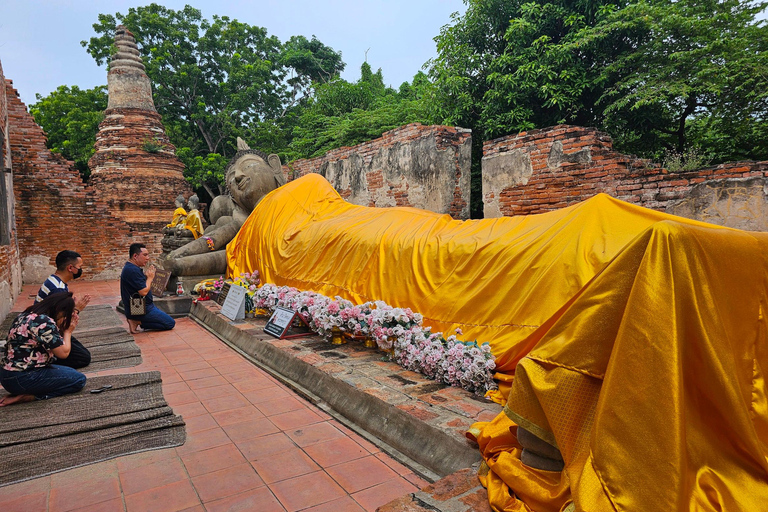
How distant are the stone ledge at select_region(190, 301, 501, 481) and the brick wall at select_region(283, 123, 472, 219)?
3398mm

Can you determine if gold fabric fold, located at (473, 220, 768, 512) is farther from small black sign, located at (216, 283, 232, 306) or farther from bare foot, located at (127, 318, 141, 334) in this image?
bare foot, located at (127, 318, 141, 334)

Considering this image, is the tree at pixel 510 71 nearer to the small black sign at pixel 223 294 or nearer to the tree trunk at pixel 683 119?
the tree trunk at pixel 683 119

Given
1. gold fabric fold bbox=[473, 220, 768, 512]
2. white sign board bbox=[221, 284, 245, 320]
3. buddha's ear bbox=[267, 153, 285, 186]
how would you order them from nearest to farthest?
gold fabric fold bbox=[473, 220, 768, 512] < white sign board bbox=[221, 284, 245, 320] < buddha's ear bbox=[267, 153, 285, 186]

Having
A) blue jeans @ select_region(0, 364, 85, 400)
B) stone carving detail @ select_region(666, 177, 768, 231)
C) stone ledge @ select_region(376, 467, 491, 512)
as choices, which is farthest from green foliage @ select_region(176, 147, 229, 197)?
stone ledge @ select_region(376, 467, 491, 512)

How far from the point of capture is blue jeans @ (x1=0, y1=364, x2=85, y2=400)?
297 centimetres

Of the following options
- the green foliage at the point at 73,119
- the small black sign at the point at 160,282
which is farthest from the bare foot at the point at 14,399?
the green foliage at the point at 73,119

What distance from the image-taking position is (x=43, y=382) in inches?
120

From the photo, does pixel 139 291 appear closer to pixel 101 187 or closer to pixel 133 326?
pixel 133 326

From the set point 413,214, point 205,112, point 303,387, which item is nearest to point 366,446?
point 303,387

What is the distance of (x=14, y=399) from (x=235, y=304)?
2.02 meters

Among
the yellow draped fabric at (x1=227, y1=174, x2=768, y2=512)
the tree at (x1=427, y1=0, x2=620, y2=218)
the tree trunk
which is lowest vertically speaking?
the yellow draped fabric at (x1=227, y1=174, x2=768, y2=512)

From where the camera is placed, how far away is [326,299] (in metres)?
4.02

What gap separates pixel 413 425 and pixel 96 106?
19124 mm

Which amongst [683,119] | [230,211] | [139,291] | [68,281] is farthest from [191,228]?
[683,119]
